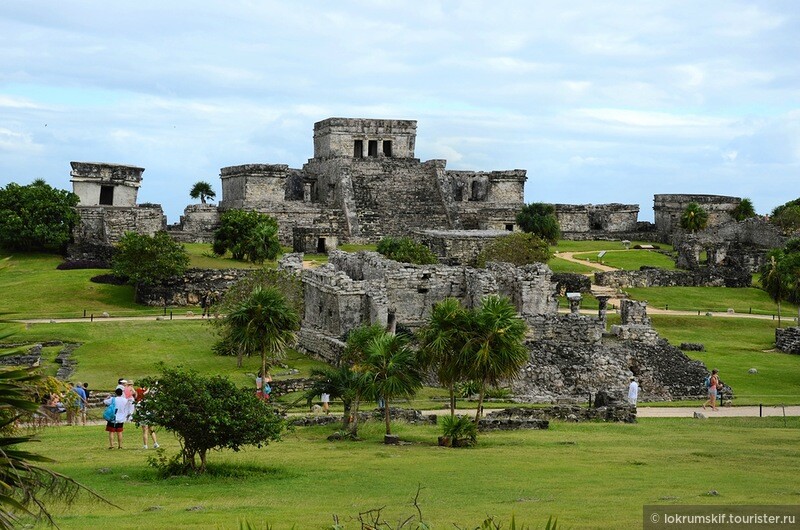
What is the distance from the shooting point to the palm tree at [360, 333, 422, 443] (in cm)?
2411

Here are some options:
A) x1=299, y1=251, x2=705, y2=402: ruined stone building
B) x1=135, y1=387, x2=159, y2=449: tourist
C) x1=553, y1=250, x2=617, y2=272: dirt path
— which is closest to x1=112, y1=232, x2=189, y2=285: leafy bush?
x1=299, y1=251, x2=705, y2=402: ruined stone building

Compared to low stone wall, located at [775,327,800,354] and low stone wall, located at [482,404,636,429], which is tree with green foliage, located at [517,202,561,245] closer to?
low stone wall, located at [775,327,800,354]

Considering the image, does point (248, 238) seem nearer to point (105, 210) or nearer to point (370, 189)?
point (105, 210)

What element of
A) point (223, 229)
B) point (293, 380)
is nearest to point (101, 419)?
point (293, 380)

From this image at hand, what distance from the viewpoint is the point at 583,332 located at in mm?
34094

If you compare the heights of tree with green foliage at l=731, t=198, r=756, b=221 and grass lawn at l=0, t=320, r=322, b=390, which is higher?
tree with green foliage at l=731, t=198, r=756, b=221

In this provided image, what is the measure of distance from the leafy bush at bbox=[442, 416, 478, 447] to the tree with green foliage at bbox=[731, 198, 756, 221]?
220ft

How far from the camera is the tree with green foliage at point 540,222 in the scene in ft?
236

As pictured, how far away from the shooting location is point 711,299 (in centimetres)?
5622

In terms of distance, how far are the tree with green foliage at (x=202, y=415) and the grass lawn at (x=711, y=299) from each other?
35.4 metres

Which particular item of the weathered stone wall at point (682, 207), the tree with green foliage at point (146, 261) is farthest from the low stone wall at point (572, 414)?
the weathered stone wall at point (682, 207)

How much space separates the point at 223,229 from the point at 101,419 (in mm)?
33200

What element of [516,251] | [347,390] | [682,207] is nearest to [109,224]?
[516,251]

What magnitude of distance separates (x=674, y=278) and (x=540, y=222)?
43.3 ft
